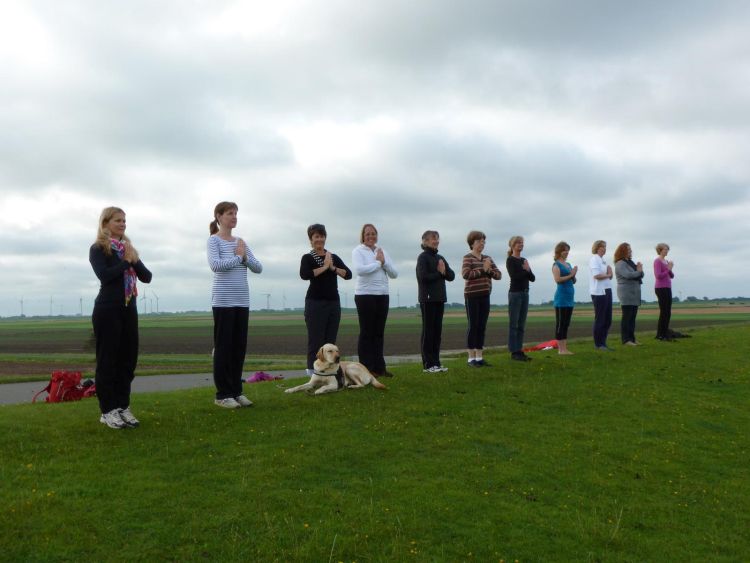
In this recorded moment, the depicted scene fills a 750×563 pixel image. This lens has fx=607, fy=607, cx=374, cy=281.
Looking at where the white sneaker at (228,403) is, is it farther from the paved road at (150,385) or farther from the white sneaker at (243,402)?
the paved road at (150,385)

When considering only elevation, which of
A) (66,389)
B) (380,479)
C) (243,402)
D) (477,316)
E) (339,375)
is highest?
(477,316)

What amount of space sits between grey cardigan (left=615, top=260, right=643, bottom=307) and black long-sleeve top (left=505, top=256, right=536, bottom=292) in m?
5.29

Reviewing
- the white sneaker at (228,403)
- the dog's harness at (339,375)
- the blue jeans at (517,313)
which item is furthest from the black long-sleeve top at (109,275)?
the blue jeans at (517,313)

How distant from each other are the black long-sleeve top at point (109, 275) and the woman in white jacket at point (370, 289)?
480 cm

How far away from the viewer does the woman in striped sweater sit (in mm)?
13406

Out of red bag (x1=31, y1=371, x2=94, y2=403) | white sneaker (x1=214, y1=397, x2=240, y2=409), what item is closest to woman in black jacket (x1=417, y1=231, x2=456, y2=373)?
white sneaker (x1=214, y1=397, x2=240, y2=409)

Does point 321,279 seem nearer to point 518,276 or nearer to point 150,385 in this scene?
point 518,276

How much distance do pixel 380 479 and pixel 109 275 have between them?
4220mm

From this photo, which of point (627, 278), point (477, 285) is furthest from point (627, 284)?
point (477, 285)

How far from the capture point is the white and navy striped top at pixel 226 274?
907 cm

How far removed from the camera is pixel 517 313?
1423 cm

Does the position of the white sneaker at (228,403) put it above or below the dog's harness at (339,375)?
below

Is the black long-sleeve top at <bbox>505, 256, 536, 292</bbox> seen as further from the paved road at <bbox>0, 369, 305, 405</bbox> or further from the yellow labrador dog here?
the paved road at <bbox>0, 369, 305, 405</bbox>

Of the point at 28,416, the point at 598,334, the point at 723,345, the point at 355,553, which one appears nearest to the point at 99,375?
the point at 28,416
